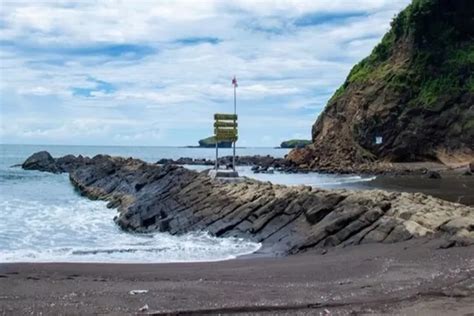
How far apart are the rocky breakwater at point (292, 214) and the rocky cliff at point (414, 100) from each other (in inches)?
1506

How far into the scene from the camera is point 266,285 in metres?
10.6

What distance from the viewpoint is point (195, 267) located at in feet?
45.4

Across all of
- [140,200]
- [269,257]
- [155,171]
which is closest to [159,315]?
[269,257]

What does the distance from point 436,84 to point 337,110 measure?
13.6 metres

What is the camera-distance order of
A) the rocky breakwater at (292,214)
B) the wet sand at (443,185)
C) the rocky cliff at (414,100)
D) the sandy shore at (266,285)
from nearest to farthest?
the sandy shore at (266,285)
the rocky breakwater at (292,214)
the wet sand at (443,185)
the rocky cliff at (414,100)

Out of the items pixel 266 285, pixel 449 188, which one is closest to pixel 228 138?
pixel 449 188

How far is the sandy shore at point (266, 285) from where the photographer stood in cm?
872

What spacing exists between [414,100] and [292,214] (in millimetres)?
48912

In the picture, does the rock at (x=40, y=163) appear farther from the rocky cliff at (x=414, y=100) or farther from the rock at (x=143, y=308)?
the rock at (x=143, y=308)

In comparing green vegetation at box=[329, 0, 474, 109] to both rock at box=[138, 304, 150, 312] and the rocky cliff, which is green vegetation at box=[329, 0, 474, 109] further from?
rock at box=[138, 304, 150, 312]

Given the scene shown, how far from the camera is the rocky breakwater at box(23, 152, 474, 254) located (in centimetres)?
1562

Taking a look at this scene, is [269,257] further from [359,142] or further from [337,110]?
[337,110]

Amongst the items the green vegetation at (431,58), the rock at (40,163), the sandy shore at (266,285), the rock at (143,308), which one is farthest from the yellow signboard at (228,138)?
the rock at (40,163)

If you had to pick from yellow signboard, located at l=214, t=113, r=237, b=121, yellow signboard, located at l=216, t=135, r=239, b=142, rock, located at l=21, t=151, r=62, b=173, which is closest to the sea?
yellow signboard, located at l=216, t=135, r=239, b=142
